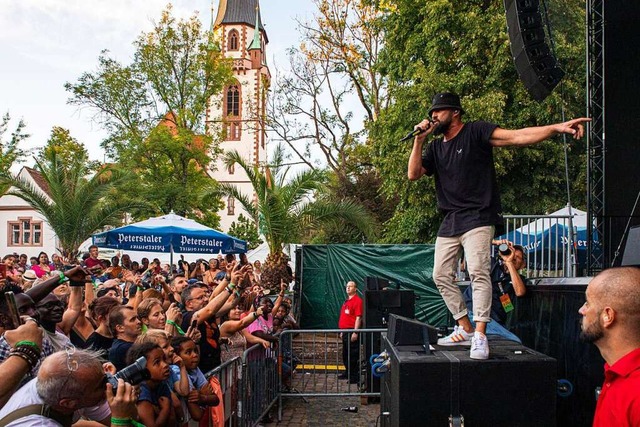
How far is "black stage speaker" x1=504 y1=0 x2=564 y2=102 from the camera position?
8.52m

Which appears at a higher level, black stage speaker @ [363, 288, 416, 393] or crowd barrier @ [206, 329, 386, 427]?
black stage speaker @ [363, 288, 416, 393]

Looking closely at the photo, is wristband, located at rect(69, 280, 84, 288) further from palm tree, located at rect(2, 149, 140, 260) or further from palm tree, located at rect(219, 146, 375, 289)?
palm tree, located at rect(2, 149, 140, 260)

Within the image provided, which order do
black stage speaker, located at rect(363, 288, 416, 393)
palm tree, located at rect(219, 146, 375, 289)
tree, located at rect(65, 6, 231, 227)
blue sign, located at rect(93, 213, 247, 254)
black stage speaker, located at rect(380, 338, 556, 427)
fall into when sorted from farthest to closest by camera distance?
tree, located at rect(65, 6, 231, 227), palm tree, located at rect(219, 146, 375, 289), blue sign, located at rect(93, 213, 247, 254), black stage speaker, located at rect(363, 288, 416, 393), black stage speaker, located at rect(380, 338, 556, 427)

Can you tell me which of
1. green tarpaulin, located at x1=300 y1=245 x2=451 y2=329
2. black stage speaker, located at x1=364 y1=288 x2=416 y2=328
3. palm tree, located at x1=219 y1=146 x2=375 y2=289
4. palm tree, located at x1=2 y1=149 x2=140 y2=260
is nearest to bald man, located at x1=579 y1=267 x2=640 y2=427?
black stage speaker, located at x1=364 y1=288 x2=416 y2=328

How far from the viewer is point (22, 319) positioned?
3891 mm

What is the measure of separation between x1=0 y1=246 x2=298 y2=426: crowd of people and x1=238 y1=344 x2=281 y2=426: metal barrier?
23cm

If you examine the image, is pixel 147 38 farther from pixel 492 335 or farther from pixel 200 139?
pixel 492 335

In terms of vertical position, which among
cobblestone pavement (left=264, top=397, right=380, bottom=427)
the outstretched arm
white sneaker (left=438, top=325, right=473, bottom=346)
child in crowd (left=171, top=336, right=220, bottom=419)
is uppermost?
the outstretched arm

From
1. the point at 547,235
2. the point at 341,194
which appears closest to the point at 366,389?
the point at 547,235

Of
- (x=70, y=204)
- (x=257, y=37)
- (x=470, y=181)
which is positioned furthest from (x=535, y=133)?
(x=257, y=37)

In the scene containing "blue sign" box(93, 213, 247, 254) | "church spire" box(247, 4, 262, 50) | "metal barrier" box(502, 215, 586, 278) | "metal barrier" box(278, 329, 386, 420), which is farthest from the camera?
"church spire" box(247, 4, 262, 50)

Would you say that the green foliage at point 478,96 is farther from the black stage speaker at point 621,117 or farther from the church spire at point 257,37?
the church spire at point 257,37

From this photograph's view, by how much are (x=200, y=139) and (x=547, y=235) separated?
29.0 metres

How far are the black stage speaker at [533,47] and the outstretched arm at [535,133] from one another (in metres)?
4.29
